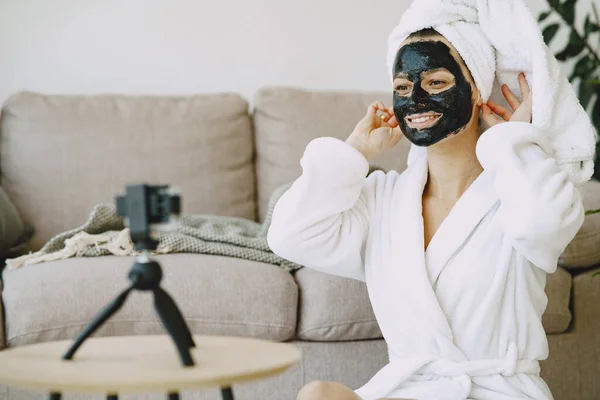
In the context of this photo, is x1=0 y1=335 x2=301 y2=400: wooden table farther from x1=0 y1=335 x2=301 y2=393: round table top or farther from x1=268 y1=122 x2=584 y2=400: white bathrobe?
x1=268 y1=122 x2=584 y2=400: white bathrobe

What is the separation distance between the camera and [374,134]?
1.60m

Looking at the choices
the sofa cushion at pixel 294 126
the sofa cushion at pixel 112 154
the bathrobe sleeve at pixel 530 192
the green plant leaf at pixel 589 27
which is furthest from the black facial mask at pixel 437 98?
the green plant leaf at pixel 589 27

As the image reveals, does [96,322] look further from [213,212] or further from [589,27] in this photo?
[589,27]

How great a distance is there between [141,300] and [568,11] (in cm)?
207

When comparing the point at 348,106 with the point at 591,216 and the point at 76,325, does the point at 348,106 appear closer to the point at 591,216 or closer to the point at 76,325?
the point at 591,216

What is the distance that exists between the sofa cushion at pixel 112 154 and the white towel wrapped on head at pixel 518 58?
1.25 meters

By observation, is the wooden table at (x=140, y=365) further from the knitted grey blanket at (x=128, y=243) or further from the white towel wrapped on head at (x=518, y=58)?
the knitted grey blanket at (x=128, y=243)

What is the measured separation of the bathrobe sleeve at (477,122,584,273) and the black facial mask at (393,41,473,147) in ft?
0.35

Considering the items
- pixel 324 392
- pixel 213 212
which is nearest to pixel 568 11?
pixel 213 212

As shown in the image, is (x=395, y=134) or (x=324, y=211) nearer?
(x=324, y=211)

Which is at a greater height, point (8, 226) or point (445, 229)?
point (445, 229)

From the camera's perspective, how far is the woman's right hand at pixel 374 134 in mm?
1587

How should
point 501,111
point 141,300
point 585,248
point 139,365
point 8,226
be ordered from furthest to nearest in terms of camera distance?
point 8,226
point 585,248
point 141,300
point 501,111
point 139,365

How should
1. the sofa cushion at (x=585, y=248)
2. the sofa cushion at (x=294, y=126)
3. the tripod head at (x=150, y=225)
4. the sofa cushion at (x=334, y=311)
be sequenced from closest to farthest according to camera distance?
the tripod head at (x=150, y=225) < the sofa cushion at (x=334, y=311) < the sofa cushion at (x=585, y=248) < the sofa cushion at (x=294, y=126)
